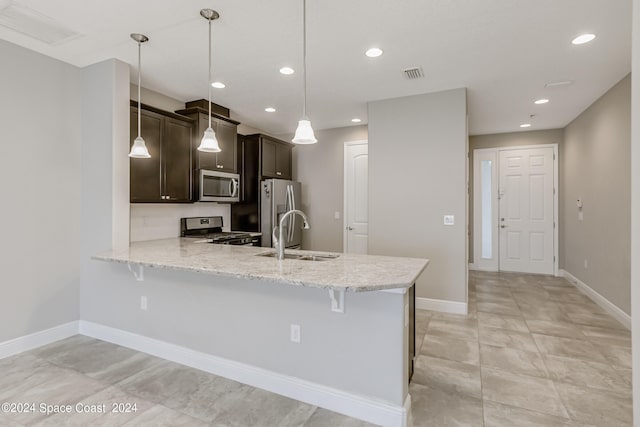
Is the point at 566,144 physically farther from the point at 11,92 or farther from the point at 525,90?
the point at 11,92

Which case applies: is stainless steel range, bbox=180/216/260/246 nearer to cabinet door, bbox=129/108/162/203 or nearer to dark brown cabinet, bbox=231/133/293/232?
dark brown cabinet, bbox=231/133/293/232

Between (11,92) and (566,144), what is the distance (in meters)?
7.50

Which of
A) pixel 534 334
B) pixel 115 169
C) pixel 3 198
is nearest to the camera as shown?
pixel 3 198

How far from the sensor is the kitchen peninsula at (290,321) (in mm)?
1891

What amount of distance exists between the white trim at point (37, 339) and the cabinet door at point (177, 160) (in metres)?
1.58

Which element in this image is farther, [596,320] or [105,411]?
[596,320]

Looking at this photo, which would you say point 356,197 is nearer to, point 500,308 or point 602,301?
point 500,308

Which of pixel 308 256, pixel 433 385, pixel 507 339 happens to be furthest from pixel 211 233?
pixel 507 339

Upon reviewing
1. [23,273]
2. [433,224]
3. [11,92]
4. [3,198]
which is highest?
[11,92]

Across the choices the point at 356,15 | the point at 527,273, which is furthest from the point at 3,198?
the point at 527,273

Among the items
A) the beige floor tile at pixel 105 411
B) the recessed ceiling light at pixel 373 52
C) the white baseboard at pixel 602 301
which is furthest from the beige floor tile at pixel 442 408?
the recessed ceiling light at pixel 373 52

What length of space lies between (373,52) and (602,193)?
3.59m

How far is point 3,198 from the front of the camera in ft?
8.96

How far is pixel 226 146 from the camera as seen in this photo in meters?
4.48
